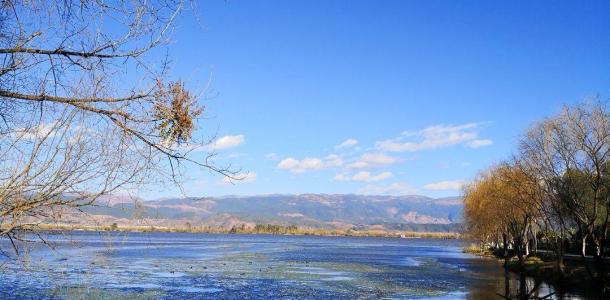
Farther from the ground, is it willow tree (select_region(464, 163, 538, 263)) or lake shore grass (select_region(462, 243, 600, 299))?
willow tree (select_region(464, 163, 538, 263))

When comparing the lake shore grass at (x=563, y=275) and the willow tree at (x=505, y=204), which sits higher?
the willow tree at (x=505, y=204)

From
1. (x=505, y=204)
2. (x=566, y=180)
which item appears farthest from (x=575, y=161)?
(x=505, y=204)

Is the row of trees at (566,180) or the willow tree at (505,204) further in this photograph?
the willow tree at (505,204)

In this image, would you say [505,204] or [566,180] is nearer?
[566,180]

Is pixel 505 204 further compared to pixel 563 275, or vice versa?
pixel 505 204

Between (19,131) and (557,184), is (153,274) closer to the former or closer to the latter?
(557,184)

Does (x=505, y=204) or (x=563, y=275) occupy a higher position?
(x=505, y=204)

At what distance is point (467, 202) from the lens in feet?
243

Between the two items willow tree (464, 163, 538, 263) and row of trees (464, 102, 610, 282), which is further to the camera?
willow tree (464, 163, 538, 263)

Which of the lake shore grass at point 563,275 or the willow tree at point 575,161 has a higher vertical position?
the willow tree at point 575,161

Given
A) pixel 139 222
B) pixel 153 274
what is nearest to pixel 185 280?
pixel 153 274

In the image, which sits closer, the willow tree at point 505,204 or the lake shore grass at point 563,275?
the lake shore grass at point 563,275

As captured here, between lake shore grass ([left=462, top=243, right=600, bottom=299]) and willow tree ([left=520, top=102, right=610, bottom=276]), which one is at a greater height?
willow tree ([left=520, top=102, right=610, bottom=276])

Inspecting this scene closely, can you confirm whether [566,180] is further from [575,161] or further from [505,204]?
[505,204]
